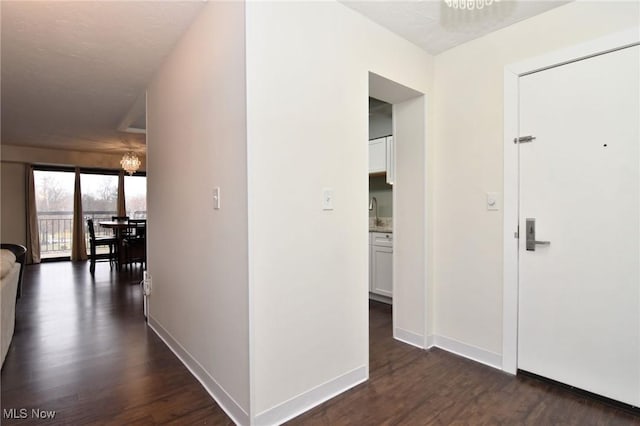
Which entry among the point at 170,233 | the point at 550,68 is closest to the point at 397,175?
the point at 550,68

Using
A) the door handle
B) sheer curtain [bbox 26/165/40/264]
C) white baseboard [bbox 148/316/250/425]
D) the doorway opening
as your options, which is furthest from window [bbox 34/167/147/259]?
the door handle

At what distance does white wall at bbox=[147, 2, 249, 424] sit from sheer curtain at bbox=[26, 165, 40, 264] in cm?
577

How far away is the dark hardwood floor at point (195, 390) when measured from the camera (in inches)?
69.2

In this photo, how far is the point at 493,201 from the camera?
92.1 inches

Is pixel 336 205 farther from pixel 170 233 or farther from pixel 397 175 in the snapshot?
pixel 170 233

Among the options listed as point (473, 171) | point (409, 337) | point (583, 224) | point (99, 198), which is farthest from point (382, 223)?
point (99, 198)

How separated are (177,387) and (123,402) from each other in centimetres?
29

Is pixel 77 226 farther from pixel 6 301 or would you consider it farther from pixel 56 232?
pixel 6 301

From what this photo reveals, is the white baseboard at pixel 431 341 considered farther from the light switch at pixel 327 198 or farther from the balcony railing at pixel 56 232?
the balcony railing at pixel 56 232

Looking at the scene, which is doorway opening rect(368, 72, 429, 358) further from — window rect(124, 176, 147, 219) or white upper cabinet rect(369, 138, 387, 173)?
window rect(124, 176, 147, 219)

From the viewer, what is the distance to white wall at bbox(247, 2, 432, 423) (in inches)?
65.6

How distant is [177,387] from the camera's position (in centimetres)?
205

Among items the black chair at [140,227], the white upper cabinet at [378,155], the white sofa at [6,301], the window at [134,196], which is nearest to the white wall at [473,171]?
the white upper cabinet at [378,155]

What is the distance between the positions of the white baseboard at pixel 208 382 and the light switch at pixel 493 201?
2052 millimetres
